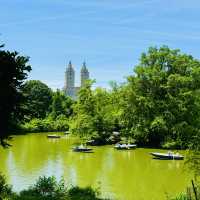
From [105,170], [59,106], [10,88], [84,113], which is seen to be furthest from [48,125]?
[10,88]

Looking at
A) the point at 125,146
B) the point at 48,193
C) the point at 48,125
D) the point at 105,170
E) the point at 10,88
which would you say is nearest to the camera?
the point at 10,88

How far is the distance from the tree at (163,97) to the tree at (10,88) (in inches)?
1486

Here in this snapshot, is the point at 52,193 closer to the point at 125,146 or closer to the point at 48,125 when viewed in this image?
the point at 125,146

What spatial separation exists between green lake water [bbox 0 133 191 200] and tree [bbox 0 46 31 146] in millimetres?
9751

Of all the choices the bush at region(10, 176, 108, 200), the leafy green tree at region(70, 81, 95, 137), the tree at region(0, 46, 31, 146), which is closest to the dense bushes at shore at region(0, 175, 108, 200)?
the bush at region(10, 176, 108, 200)

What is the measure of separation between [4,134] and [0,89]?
1630 mm

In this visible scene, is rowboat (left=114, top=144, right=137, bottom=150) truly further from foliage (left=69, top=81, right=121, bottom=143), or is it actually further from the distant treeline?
foliage (left=69, top=81, right=121, bottom=143)

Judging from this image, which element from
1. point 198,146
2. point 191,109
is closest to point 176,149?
point 191,109

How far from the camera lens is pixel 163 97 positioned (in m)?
54.7

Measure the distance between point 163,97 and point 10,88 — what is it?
42.4m

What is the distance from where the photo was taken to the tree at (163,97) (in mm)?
51750

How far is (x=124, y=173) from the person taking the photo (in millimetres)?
33625

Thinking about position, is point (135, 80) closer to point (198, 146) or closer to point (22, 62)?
point (198, 146)

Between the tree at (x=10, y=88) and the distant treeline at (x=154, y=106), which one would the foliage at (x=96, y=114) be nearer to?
the distant treeline at (x=154, y=106)
